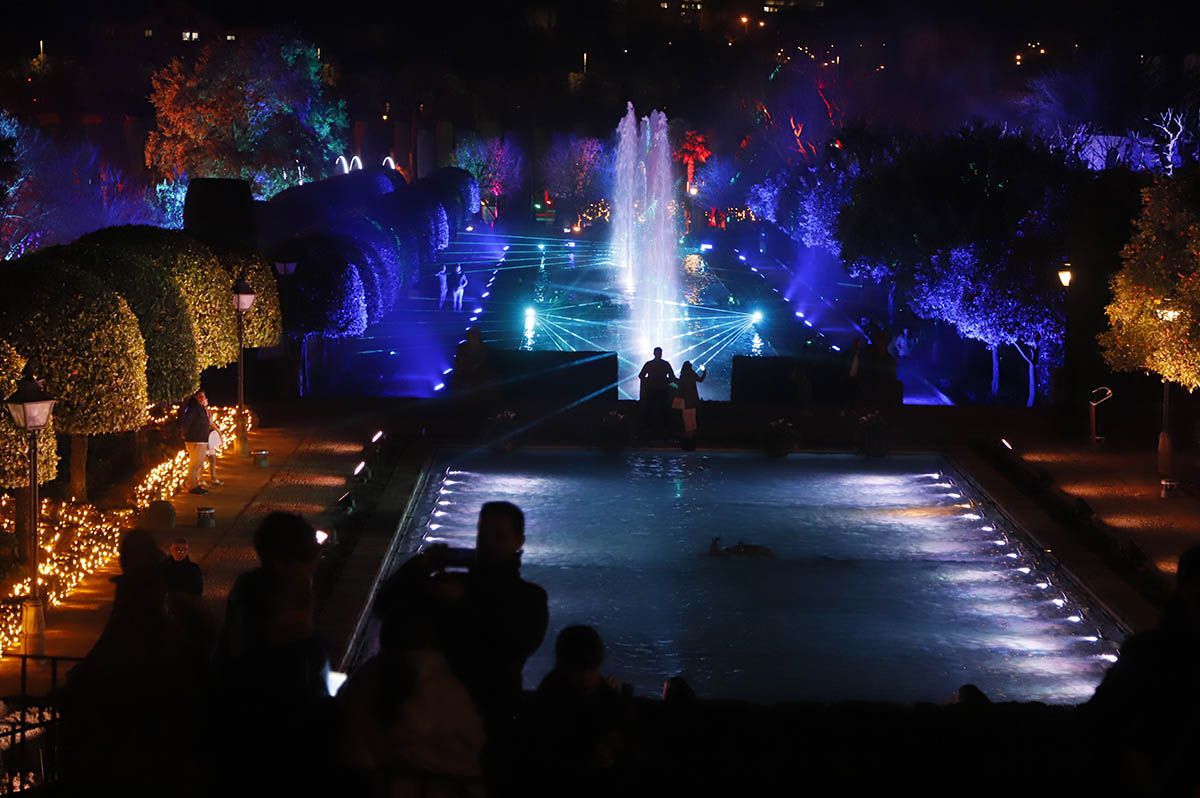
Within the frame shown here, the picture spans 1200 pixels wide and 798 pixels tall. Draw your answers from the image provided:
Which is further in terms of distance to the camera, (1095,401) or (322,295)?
(322,295)

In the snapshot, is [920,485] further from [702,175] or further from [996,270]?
[702,175]

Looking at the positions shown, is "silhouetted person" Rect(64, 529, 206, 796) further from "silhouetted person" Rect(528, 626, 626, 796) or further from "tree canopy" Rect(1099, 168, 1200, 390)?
"tree canopy" Rect(1099, 168, 1200, 390)

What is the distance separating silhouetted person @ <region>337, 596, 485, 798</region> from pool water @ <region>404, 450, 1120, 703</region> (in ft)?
24.9

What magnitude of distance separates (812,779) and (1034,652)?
6657 mm

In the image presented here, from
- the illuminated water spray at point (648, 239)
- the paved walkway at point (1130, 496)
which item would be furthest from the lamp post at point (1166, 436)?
the illuminated water spray at point (648, 239)

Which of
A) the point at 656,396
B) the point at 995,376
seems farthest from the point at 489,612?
the point at 995,376

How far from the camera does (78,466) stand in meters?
18.2

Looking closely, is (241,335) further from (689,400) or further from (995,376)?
(995,376)

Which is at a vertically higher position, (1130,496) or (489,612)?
(489,612)

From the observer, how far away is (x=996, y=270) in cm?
3077

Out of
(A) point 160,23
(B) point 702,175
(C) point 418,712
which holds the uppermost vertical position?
(A) point 160,23

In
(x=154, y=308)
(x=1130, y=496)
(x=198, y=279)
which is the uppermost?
(x=198, y=279)

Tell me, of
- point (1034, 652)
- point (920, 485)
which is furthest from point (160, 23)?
point (1034, 652)

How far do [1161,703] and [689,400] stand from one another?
16777mm
